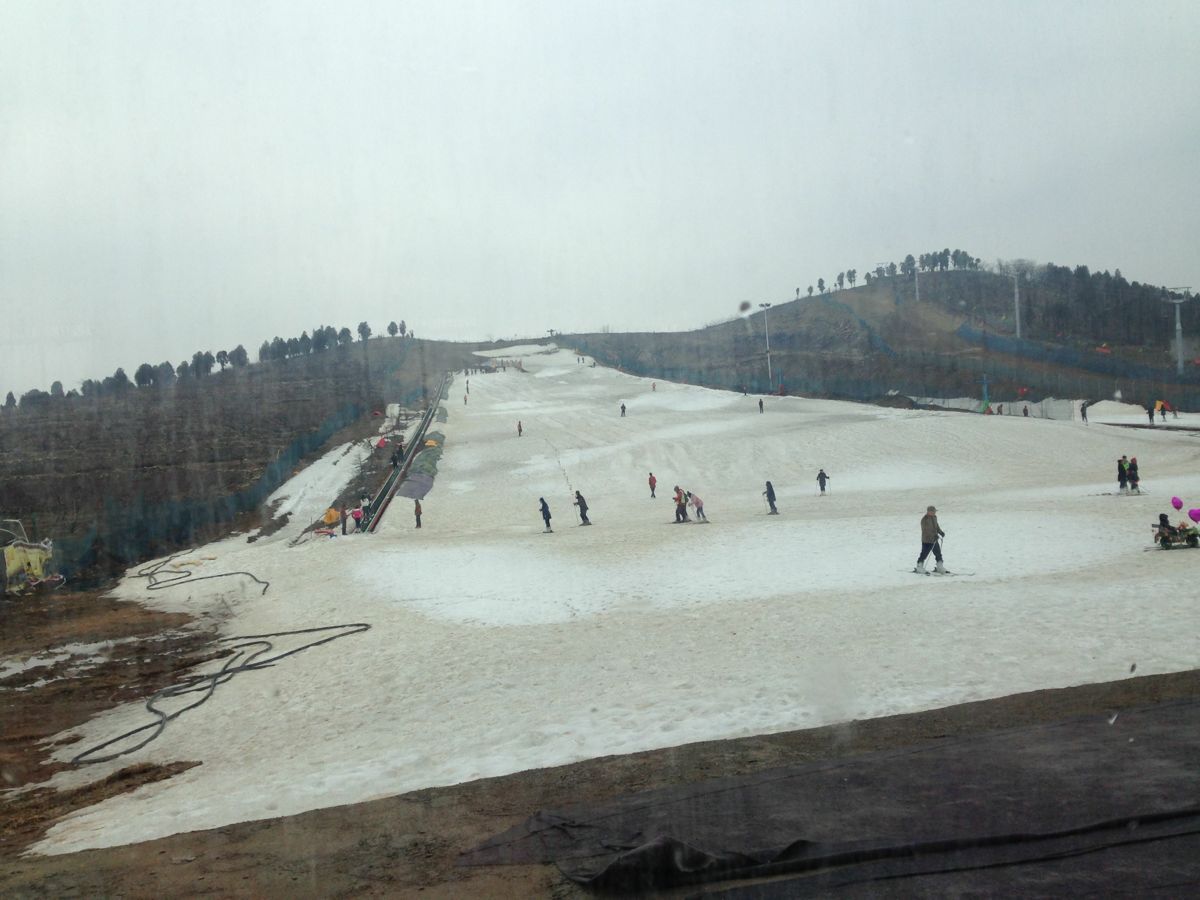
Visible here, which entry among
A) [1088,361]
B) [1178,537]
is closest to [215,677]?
[1178,537]

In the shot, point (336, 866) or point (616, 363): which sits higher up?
point (616, 363)

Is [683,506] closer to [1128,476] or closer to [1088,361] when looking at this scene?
[1128,476]

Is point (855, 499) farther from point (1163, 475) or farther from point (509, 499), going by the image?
point (509, 499)

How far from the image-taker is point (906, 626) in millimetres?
12789

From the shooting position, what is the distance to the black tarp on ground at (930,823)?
520cm

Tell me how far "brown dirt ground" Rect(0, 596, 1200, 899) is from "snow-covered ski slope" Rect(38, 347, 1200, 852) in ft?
1.44

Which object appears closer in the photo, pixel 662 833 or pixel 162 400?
pixel 662 833

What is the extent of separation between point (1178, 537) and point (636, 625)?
35.4 ft

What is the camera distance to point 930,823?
590 centimetres

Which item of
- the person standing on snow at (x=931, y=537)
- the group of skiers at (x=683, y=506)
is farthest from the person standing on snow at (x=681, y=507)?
the person standing on snow at (x=931, y=537)

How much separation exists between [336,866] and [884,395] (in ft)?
195

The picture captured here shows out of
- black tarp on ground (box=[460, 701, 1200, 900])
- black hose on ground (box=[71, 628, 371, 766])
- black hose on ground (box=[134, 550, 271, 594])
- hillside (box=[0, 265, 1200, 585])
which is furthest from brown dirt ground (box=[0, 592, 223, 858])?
hillside (box=[0, 265, 1200, 585])

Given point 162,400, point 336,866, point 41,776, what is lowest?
point 41,776

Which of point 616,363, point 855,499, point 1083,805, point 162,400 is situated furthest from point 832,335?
point 1083,805
